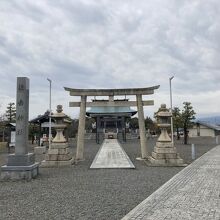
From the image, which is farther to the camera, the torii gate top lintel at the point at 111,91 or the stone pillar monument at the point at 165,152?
the torii gate top lintel at the point at 111,91

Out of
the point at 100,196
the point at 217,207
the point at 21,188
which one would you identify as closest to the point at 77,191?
the point at 100,196

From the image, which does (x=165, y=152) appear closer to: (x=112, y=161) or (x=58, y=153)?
(x=112, y=161)

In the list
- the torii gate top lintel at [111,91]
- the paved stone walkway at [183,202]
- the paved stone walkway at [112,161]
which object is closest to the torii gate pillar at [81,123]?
the torii gate top lintel at [111,91]

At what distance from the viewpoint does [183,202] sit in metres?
7.81

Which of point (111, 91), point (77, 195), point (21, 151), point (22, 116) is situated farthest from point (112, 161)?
point (77, 195)

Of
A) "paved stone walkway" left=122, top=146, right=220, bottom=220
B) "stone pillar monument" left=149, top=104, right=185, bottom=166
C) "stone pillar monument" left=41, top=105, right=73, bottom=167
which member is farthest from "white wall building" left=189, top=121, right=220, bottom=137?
"paved stone walkway" left=122, top=146, right=220, bottom=220

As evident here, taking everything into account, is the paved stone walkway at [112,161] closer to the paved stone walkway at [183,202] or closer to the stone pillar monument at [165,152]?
the stone pillar monument at [165,152]

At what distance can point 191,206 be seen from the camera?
737cm

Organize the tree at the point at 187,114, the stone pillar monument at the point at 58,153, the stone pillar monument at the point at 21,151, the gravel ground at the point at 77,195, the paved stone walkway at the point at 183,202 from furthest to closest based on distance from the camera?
the tree at the point at 187,114 < the stone pillar monument at the point at 58,153 < the stone pillar monument at the point at 21,151 < the gravel ground at the point at 77,195 < the paved stone walkway at the point at 183,202

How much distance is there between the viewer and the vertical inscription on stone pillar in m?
12.3

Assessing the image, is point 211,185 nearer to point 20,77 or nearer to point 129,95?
point 20,77

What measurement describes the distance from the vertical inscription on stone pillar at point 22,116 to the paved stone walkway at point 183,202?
5431mm

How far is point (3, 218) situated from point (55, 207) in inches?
50.5

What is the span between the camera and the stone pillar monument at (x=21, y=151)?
1183cm
